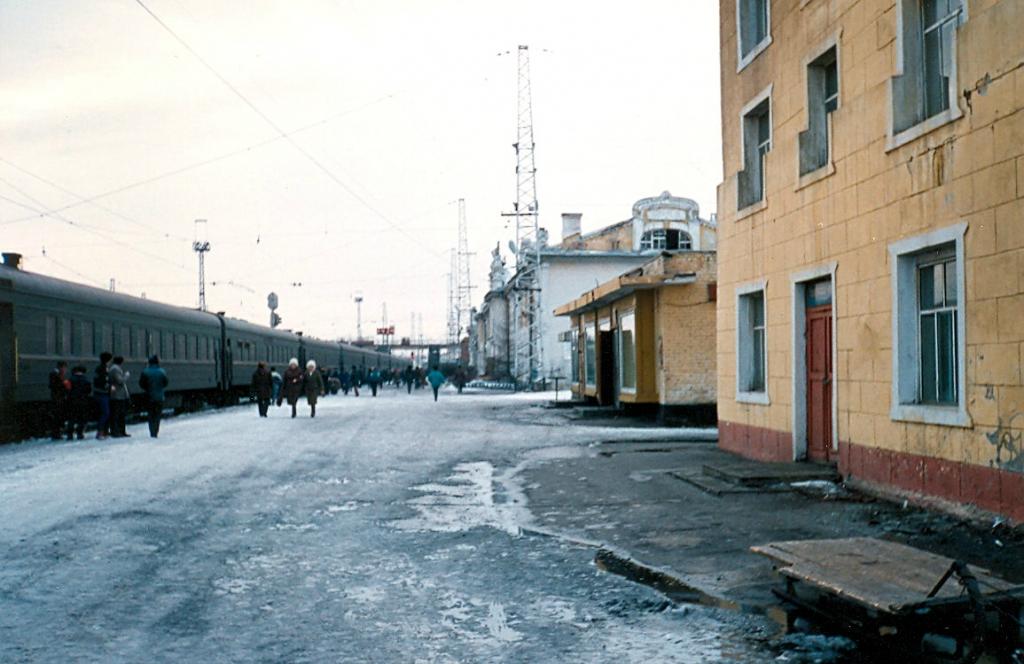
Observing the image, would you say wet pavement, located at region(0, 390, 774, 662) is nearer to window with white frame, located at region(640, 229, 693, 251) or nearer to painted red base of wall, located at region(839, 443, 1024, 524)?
painted red base of wall, located at region(839, 443, 1024, 524)

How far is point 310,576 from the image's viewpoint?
23.8ft

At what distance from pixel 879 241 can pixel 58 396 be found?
624 inches

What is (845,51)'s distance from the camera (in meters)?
12.0

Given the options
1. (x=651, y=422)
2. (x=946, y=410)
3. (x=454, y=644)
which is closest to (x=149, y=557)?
(x=454, y=644)

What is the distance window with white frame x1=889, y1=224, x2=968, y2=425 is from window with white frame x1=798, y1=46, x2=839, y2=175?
2931 millimetres

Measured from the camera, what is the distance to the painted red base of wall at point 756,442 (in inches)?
549

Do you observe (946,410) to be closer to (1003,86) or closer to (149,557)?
(1003,86)

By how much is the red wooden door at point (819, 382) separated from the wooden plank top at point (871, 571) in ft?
21.4

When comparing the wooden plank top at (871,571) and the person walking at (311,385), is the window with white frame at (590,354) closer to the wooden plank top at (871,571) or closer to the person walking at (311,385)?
the person walking at (311,385)

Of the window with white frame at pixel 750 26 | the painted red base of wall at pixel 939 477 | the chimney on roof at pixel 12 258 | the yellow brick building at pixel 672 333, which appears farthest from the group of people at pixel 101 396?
the painted red base of wall at pixel 939 477

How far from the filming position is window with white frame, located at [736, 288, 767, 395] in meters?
15.8

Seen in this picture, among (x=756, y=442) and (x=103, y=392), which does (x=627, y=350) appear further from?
(x=103, y=392)

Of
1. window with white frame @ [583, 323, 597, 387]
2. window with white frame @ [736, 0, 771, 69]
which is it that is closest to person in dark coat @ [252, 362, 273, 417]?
window with white frame @ [583, 323, 597, 387]

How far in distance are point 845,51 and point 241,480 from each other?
911 cm
